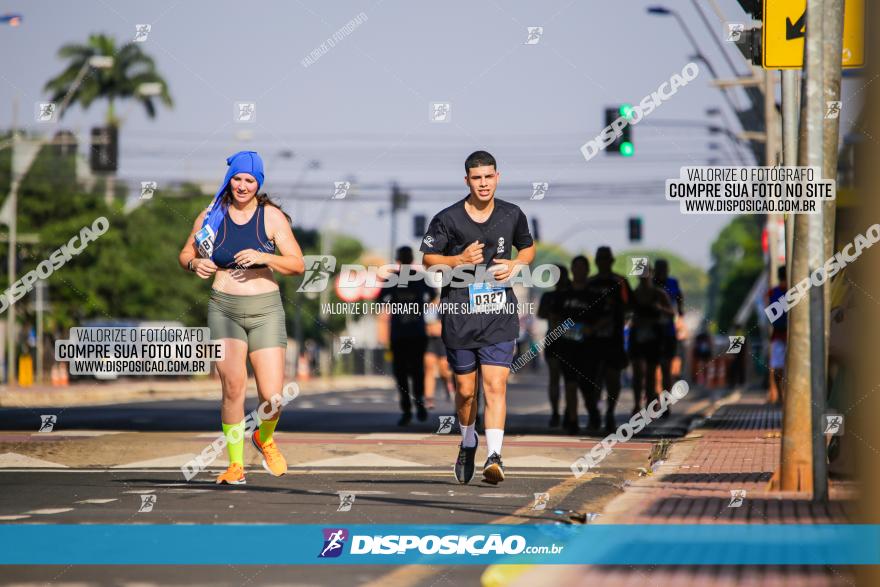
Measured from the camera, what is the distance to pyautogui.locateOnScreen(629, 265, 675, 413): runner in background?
16188 mm

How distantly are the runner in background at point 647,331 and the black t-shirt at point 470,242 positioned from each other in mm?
7619

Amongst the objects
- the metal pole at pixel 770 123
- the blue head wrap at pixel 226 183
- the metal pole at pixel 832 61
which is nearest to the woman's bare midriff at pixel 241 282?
the blue head wrap at pixel 226 183

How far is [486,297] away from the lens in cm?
851

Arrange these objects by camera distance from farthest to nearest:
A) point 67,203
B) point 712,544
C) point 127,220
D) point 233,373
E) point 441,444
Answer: point 127,220, point 67,203, point 441,444, point 233,373, point 712,544

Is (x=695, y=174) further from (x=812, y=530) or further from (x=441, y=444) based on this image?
(x=441, y=444)

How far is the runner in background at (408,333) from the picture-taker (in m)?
15.1

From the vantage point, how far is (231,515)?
7.23 m

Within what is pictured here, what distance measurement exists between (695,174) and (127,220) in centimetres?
5023

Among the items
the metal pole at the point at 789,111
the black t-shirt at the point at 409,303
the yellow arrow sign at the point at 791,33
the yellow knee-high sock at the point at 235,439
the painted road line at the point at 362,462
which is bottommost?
the painted road line at the point at 362,462

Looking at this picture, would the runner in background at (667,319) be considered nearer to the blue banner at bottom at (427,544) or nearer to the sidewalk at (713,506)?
the sidewalk at (713,506)

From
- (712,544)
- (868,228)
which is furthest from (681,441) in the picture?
(868,228)

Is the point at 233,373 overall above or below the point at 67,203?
below

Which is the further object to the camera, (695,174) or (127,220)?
(127,220)

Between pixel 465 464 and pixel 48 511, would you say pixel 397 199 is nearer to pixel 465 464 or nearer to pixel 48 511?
pixel 465 464
